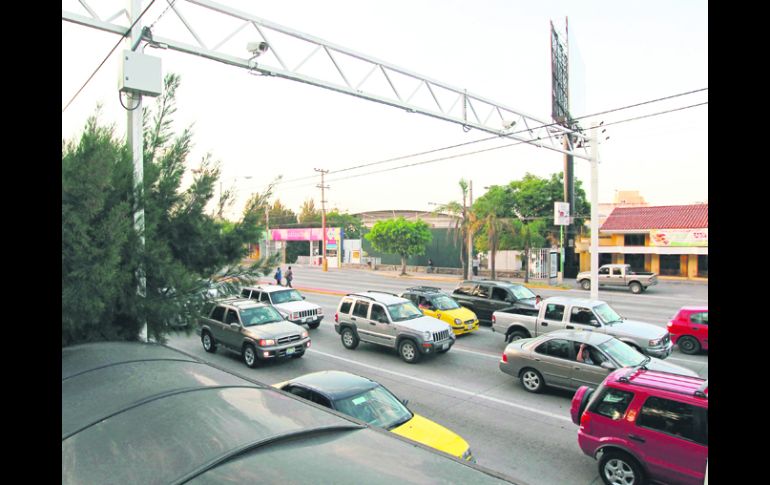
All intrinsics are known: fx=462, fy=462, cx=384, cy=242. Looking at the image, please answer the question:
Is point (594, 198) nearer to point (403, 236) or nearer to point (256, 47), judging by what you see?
point (256, 47)

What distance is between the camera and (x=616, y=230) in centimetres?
3862

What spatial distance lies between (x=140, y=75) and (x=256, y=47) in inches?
141

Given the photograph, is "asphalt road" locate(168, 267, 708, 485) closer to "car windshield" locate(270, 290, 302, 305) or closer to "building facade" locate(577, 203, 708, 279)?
"car windshield" locate(270, 290, 302, 305)

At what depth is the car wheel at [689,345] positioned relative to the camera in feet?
42.5

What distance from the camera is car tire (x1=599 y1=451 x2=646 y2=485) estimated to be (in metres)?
5.92

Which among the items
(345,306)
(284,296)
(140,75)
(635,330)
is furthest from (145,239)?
(284,296)

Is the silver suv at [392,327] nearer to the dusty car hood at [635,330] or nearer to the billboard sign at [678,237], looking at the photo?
the dusty car hood at [635,330]

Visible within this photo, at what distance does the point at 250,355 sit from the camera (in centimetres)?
1216

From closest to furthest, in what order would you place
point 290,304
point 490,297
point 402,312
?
1. point 402,312
2. point 290,304
3. point 490,297

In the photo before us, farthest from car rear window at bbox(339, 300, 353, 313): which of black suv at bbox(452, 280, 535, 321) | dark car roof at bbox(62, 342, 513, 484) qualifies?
dark car roof at bbox(62, 342, 513, 484)

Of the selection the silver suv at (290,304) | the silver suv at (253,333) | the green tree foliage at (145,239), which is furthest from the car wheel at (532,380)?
the silver suv at (290,304)

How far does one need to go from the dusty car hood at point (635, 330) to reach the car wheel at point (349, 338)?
23.0ft
